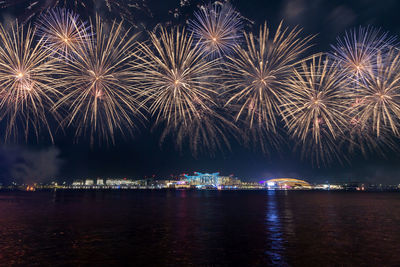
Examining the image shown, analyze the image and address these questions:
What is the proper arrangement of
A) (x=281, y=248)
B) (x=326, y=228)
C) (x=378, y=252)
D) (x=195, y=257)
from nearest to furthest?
(x=195, y=257), (x=378, y=252), (x=281, y=248), (x=326, y=228)

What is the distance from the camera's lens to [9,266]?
13.5m

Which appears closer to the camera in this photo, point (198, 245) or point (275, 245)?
point (198, 245)

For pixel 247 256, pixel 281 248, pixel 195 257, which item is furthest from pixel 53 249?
pixel 281 248

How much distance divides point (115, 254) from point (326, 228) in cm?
1710

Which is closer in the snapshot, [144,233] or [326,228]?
[144,233]

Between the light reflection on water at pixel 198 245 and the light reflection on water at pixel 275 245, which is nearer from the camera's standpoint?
the light reflection on water at pixel 198 245

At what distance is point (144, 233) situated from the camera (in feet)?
74.7

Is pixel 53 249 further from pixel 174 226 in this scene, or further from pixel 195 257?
pixel 174 226

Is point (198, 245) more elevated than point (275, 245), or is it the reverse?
point (198, 245)

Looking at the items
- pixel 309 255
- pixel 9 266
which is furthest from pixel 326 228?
pixel 9 266

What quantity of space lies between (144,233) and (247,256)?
9.31 metres

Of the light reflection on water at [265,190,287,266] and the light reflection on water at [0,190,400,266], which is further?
the light reflection on water at [265,190,287,266]

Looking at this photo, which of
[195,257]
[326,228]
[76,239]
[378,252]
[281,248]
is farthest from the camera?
[326,228]

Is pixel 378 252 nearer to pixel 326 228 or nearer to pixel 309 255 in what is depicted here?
pixel 309 255
